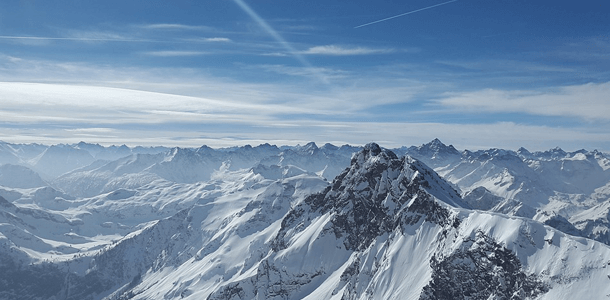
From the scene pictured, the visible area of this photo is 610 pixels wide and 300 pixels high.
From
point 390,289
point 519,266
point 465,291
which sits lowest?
point 390,289

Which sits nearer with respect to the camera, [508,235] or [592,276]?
[592,276]

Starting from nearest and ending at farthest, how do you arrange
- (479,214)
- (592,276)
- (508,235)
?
(592,276), (508,235), (479,214)

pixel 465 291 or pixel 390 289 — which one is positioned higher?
pixel 465 291

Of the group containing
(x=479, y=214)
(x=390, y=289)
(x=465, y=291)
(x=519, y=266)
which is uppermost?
(x=479, y=214)

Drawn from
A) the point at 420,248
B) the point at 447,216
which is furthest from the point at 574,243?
the point at 420,248

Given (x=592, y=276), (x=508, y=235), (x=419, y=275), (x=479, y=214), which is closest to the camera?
(x=592, y=276)

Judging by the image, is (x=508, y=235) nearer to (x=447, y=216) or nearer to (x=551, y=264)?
(x=551, y=264)

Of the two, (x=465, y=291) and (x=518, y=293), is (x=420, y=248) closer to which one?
(x=465, y=291)

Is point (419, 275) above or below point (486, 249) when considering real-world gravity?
below

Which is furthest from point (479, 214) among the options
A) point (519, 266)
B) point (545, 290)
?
point (545, 290)
